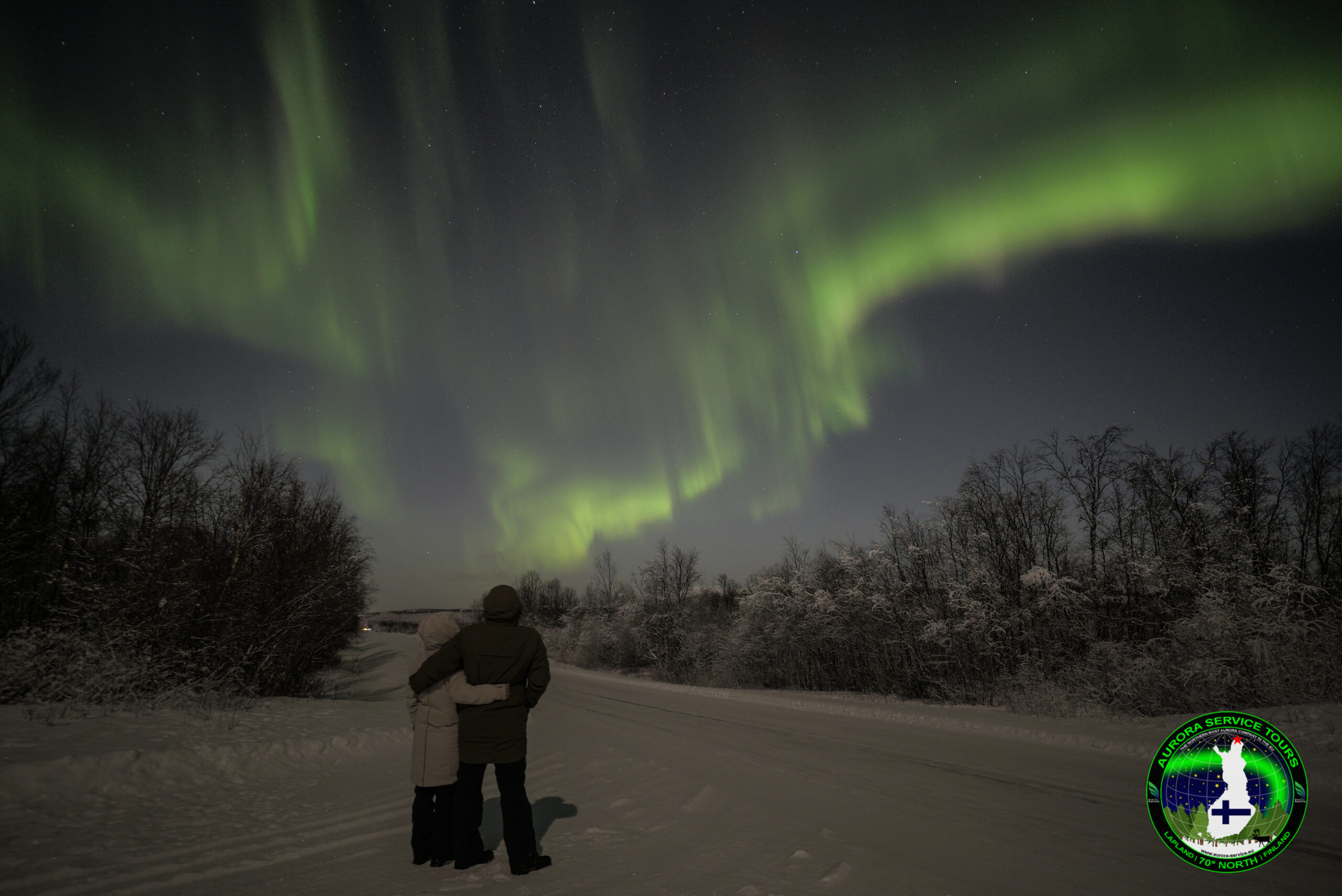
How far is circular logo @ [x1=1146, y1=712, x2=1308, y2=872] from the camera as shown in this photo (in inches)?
170

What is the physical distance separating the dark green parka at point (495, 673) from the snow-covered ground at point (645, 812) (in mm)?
876

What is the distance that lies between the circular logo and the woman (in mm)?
5241

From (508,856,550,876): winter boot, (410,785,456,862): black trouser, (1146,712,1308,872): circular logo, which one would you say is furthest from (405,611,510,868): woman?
(1146,712,1308,872): circular logo

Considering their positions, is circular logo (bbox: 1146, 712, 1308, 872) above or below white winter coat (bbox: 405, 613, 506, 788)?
below

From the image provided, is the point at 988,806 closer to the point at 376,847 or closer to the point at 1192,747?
the point at 1192,747

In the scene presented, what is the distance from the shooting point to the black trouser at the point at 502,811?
418 centimetres

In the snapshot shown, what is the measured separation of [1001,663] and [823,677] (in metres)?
8.89

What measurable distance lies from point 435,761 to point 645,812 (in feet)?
7.93

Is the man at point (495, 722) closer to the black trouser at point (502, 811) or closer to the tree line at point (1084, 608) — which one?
the black trouser at point (502, 811)

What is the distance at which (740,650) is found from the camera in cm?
3094

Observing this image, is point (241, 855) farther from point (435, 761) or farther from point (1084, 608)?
point (1084, 608)

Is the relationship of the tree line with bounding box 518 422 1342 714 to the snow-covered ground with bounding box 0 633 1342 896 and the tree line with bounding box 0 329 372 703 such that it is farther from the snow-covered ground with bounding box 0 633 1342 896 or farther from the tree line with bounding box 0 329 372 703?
the tree line with bounding box 0 329 372 703

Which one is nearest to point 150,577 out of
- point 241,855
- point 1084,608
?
point 241,855

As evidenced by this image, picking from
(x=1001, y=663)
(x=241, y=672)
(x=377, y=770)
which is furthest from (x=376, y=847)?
(x=1001, y=663)
